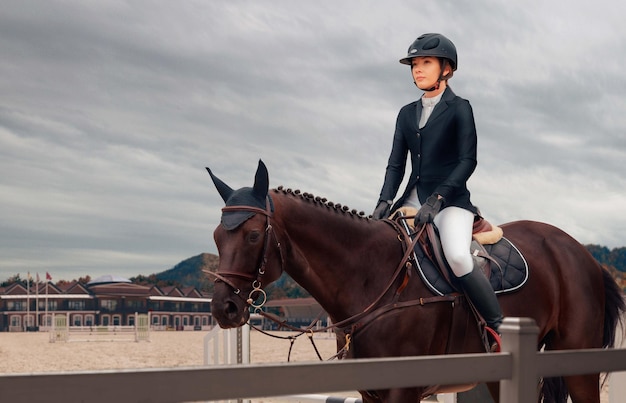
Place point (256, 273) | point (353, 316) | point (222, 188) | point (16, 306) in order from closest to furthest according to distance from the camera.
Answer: point (256, 273), point (353, 316), point (222, 188), point (16, 306)

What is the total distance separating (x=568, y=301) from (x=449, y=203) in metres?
1.41

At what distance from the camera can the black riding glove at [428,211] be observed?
523 centimetres

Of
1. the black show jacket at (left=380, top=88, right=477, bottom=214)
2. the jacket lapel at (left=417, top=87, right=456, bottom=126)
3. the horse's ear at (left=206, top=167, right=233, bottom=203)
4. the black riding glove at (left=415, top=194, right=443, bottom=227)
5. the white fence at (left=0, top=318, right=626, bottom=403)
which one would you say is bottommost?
the white fence at (left=0, top=318, right=626, bottom=403)

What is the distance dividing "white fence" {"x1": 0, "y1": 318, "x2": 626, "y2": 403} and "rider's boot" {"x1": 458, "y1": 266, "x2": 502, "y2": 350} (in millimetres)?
1219

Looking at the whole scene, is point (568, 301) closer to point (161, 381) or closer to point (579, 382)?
point (579, 382)

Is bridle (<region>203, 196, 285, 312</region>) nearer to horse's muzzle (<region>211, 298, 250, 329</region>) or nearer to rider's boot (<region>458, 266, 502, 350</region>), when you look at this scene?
horse's muzzle (<region>211, 298, 250, 329</region>)

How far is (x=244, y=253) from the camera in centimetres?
455

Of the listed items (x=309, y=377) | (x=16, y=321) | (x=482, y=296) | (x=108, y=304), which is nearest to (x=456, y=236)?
(x=482, y=296)

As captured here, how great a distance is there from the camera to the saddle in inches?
203

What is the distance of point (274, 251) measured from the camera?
4.70 metres

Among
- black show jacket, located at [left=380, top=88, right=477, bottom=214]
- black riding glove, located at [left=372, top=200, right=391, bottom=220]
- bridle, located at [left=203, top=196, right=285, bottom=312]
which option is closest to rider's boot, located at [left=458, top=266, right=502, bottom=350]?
black show jacket, located at [left=380, top=88, right=477, bottom=214]

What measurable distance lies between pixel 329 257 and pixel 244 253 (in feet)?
2.15

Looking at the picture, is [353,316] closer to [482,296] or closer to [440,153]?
[482,296]

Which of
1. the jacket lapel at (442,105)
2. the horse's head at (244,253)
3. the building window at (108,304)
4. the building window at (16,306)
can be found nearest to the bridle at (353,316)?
the horse's head at (244,253)
